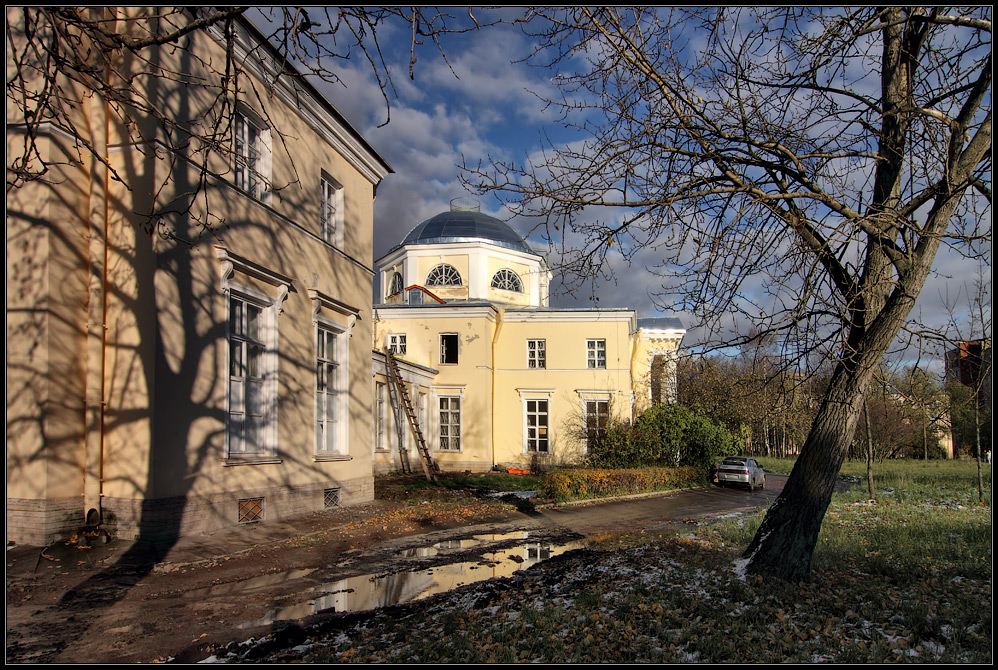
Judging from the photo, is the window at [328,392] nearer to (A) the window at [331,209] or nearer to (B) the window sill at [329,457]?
(B) the window sill at [329,457]

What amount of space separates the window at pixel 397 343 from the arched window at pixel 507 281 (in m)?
6.74

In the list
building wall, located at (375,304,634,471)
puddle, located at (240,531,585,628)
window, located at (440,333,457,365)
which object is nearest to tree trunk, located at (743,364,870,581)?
puddle, located at (240,531,585,628)

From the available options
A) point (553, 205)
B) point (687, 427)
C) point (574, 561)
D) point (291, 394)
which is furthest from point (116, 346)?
point (687, 427)

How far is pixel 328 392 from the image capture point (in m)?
14.0

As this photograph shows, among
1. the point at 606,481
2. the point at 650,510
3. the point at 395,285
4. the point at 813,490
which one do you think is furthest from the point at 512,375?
the point at 813,490

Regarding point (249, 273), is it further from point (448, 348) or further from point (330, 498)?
point (448, 348)

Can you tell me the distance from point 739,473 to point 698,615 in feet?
65.4

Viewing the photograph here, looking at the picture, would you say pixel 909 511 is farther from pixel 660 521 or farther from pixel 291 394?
pixel 291 394

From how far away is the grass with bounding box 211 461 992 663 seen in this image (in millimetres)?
4832

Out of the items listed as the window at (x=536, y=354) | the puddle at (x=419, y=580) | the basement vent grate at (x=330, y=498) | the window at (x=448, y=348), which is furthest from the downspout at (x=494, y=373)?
the puddle at (x=419, y=580)

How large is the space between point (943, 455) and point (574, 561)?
160 feet

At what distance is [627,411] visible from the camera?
91.4 ft

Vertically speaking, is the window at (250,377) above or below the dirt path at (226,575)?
above

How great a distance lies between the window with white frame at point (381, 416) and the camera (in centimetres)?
2244
